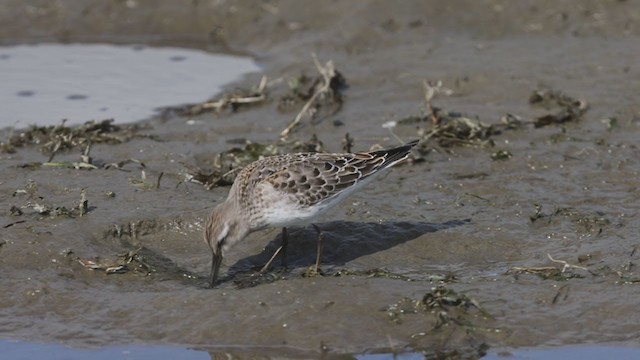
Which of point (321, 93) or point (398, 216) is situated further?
point (321, 93)

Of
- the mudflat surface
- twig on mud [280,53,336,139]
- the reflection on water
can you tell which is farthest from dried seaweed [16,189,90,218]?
twig on mud [280,53,336,139]

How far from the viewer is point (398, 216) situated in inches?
398

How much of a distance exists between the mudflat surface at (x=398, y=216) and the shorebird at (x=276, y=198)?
0.41 metres

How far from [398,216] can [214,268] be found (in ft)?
6.22

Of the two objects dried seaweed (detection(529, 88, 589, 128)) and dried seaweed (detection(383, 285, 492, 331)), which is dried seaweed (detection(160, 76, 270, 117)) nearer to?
dried seaweed (detection(529, 88, 589, 128))

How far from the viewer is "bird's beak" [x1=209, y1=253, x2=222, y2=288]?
900 cm

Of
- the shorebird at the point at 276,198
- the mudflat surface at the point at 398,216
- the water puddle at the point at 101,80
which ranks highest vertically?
the shorebird at the point at 276,198

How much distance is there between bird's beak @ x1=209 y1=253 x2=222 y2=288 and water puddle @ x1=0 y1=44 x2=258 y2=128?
4397 millimetres

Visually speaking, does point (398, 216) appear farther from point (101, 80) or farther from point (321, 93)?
point (101, 80)

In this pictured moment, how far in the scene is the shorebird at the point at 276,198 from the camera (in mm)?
9086

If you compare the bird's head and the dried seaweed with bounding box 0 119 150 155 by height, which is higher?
the bird's head

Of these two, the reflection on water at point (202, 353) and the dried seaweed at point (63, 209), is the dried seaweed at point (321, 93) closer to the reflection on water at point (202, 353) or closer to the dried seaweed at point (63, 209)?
the dried seaweed at point (63, 209)

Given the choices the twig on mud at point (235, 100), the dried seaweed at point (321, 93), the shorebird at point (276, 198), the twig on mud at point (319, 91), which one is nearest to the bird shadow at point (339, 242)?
the shorebird at point (276, 198)

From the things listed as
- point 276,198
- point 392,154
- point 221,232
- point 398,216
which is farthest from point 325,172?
point 398,216
